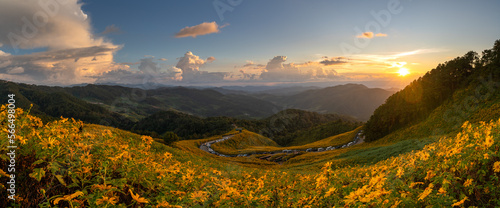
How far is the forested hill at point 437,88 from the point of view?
4612 cm

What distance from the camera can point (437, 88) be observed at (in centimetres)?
5756

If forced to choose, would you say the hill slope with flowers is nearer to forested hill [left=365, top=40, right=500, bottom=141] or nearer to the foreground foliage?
the foreground foliage

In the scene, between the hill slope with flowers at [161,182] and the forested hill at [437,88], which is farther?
the forested hill at [437,88]

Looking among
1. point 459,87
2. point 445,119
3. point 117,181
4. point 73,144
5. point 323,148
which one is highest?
point 459,87

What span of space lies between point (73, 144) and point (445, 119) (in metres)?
58.1

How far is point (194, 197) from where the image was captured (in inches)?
151

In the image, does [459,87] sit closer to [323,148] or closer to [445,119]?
[445,119]

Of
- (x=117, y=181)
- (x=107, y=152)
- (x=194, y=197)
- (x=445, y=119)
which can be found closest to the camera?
(x=117, y=181)

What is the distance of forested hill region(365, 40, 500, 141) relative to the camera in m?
46.1

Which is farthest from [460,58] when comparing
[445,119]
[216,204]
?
[216,204]

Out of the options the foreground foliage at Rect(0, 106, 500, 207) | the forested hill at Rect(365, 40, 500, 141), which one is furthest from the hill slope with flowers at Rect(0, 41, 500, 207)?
the forested hill at Rect(365, 40, 500, 141)

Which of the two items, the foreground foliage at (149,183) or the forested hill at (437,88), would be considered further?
the forested hill at (437,88)

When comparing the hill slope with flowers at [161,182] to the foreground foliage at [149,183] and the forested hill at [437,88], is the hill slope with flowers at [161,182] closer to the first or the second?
the foreground foliage at [149,183]

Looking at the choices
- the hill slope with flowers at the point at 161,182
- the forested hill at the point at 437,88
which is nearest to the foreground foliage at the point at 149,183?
the hill slope with flowers at the point at 161,182
